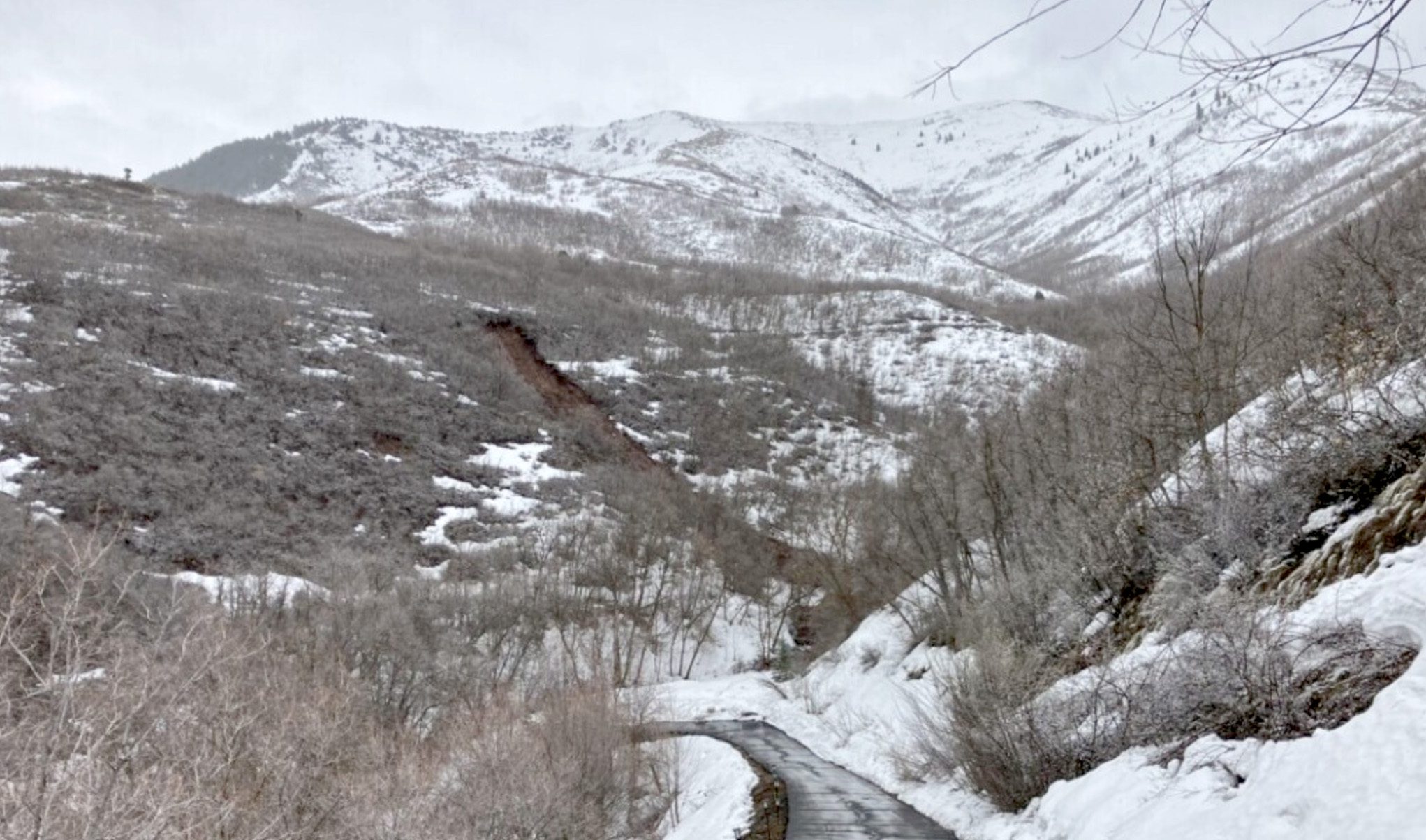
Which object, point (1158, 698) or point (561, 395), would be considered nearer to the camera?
point (1158, 698)

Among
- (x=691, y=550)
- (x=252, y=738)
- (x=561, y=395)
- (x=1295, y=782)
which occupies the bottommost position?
(x=691, y=550)

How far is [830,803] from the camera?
17484 millimetres

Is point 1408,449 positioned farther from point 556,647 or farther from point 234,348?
point 234,348

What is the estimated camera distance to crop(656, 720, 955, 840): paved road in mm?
14203

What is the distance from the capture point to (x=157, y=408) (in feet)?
144

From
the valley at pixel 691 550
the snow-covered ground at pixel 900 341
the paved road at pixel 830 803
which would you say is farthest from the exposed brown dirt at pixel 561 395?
the paved road at pixel 830 803

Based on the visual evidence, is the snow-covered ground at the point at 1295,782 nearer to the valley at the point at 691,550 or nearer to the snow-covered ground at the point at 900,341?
the valley at the point at 691,550

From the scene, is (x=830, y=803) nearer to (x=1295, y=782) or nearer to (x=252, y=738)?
(x=252, y=738)

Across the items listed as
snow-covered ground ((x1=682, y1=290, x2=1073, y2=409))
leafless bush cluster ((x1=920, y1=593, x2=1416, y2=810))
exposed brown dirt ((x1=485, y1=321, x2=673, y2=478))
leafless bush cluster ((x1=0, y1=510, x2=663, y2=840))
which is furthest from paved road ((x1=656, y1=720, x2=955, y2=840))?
snow-covered ground ((x1=682, y1=290, x2=1073, y2=409))

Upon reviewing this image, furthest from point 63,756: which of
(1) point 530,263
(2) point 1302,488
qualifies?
(1) point 530,263

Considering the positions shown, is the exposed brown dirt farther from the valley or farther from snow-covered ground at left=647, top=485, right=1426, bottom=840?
snow-covered ground at left=647, top=485, right=1426, bottom=840

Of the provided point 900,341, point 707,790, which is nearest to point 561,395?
point 900,341

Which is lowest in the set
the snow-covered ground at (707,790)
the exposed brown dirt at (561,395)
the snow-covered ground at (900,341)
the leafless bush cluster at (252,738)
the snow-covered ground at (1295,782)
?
the snow-covered ground at (707,790)

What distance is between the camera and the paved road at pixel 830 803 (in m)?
14.2
